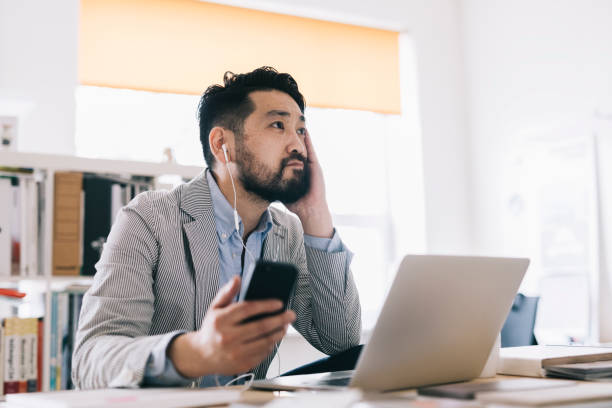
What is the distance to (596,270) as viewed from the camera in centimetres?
325

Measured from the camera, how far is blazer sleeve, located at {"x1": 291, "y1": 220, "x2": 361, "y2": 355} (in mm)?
1620

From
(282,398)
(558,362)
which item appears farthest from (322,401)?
(558,362)

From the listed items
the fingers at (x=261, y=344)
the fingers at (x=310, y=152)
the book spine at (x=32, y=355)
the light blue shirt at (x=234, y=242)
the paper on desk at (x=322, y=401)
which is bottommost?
the book spine at (x=32, y=355)

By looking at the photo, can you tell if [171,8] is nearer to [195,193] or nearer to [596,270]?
[195,193]

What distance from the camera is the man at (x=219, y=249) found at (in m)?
1.15

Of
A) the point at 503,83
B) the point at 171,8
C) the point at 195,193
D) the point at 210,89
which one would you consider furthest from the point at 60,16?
the point at 503,83

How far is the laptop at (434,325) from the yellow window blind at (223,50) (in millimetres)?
2775

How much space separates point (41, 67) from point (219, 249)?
2163 millimetres

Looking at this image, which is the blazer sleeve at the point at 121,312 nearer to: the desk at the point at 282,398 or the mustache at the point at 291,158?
the desk at the point at 282,398

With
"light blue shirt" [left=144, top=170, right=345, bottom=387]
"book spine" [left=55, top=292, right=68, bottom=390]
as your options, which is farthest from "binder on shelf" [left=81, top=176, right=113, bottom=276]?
"light blue shirt" [left=144, top=170, right=345, bottom=387]

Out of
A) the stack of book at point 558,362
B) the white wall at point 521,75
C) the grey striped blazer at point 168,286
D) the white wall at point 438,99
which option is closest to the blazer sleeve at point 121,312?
the grey striped blazer at point 168,286

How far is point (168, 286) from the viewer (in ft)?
4.76

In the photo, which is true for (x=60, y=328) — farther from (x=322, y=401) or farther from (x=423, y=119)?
(x=423, y=119)

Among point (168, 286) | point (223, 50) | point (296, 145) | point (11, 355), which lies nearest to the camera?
point (168, 286)
